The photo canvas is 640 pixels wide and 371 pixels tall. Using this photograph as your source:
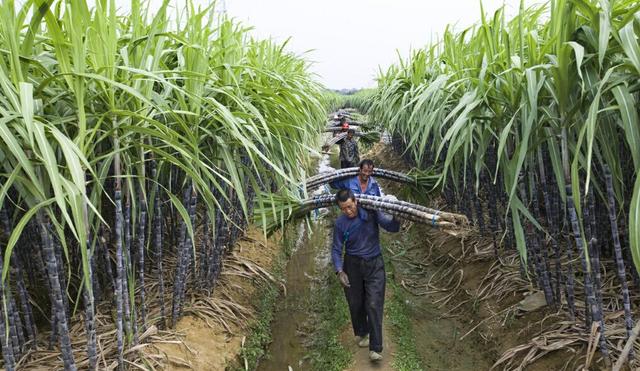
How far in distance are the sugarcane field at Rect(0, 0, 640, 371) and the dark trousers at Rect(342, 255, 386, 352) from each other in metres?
0.01

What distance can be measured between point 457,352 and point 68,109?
2739 millimetres

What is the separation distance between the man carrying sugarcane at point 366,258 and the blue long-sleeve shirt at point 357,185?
0.28 m

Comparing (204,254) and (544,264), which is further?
(204,254)

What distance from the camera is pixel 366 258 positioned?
2863 millimetres

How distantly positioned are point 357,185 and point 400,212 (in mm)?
1013

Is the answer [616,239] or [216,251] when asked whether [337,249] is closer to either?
[216,251]

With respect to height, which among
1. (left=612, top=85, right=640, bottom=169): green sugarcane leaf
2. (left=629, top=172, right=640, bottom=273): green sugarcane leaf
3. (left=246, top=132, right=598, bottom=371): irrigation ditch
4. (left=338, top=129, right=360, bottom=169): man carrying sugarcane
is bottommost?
(left=246, top=132, right=598, bottom=371): irrigation ditch

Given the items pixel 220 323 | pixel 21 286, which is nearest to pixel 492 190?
pixel 220 323

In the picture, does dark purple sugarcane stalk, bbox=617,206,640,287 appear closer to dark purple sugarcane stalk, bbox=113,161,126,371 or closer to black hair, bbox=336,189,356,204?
black hair, bbox=336,189,356,204

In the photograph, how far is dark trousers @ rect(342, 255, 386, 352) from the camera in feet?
9.32

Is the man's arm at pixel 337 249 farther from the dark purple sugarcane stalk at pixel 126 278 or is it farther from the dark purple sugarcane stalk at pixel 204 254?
the dark purple sugarcane stalk at pixel 126 278

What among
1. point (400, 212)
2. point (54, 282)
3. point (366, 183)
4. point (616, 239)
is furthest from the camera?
point (366, 183)

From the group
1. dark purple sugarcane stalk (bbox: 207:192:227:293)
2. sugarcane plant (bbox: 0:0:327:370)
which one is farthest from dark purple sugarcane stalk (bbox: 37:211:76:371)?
dark purple sugarcane stalk (bbox: 207:192:227:293)

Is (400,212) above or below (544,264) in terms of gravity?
above
